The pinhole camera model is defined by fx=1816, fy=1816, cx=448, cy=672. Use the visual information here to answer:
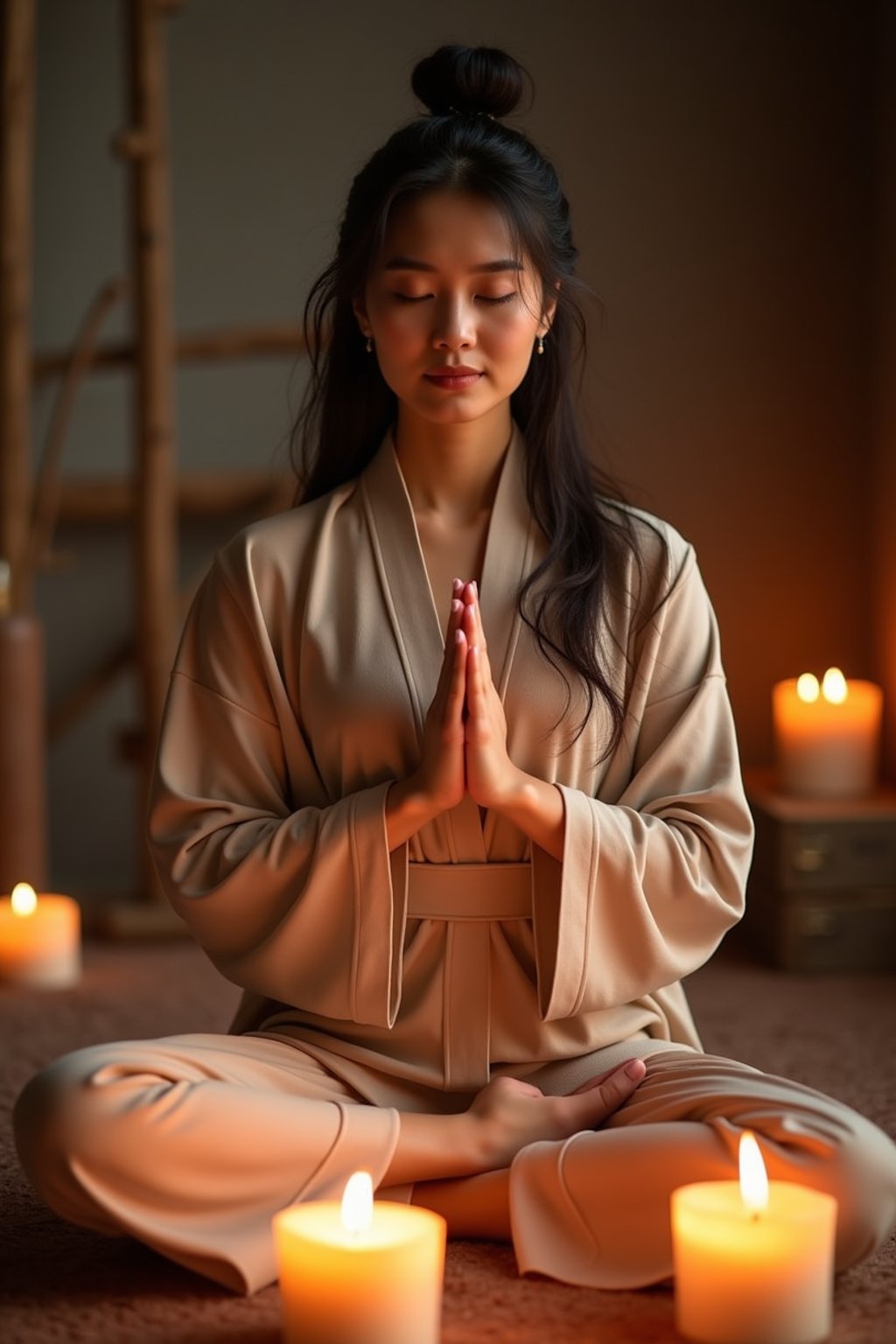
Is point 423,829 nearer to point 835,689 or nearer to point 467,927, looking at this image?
point 467,927

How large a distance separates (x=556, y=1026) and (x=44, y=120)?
2.82 metres

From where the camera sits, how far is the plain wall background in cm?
395

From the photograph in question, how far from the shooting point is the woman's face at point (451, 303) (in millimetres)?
2012

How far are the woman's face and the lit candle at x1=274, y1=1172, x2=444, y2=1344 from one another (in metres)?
0.90

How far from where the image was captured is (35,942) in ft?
10.9

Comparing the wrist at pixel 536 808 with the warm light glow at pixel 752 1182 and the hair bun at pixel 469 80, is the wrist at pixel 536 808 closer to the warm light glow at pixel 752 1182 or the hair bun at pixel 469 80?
the warm light glow at pixel 752 1182

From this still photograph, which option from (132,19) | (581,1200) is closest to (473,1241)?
(581,1200)

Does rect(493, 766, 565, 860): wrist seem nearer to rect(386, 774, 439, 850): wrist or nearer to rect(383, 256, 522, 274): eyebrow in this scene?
rect(386, 774, 439, 850): wrist

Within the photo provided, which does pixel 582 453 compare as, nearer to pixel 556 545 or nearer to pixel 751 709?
pixel 556 545

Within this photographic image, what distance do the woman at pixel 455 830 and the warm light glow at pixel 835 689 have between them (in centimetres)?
146

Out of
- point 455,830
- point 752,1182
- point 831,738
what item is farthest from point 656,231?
point 752,1182

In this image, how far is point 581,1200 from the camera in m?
1.83

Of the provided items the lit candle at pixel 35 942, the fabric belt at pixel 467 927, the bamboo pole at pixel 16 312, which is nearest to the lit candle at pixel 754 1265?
the fabric belt at pixel 467 927

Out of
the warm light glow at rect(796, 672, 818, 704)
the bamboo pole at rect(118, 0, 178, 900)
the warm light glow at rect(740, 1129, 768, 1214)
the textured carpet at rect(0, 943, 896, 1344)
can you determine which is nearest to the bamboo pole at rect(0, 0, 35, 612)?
the bamboo pole at rect(118, 0, 178, 900)
